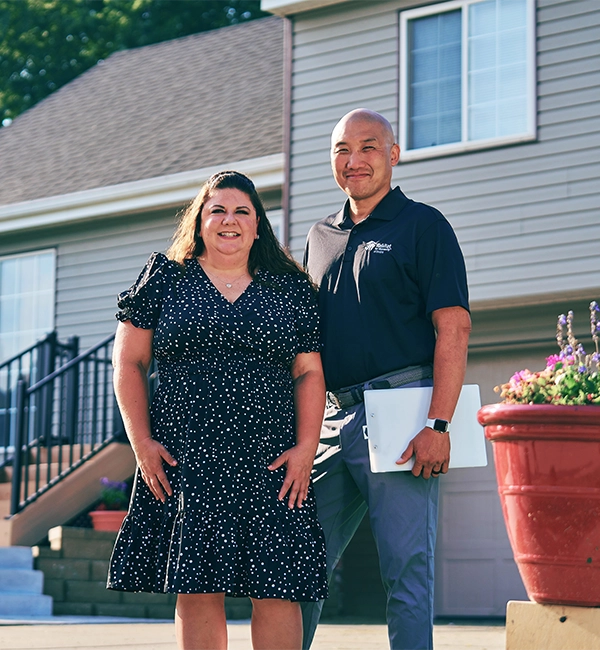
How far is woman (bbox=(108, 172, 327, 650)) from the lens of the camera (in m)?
3.32

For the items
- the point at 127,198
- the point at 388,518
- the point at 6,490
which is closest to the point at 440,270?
the point at 388,518

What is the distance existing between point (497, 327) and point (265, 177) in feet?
9.25

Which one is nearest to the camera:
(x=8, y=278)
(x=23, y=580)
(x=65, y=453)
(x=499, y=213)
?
(x=23, y=580)

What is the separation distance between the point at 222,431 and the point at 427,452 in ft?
2.03

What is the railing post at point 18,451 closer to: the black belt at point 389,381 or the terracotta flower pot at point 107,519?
the terracotta flower pot at point 107,519

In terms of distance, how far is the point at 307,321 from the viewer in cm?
360

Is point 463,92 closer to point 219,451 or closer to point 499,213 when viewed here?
point 499,213

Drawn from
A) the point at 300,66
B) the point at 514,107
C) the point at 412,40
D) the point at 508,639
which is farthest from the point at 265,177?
the point at 508,639

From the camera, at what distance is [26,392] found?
909cm

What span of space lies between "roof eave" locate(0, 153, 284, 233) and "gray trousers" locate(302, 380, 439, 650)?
6.93 m

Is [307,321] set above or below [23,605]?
above

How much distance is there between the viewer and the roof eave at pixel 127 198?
10617 mm

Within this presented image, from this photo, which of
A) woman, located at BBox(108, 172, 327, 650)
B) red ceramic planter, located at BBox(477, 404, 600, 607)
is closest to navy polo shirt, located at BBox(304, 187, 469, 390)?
woman, located at BBox(108, 172, 327, 650)

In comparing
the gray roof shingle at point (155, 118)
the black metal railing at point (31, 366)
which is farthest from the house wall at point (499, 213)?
the black metal railing at point (31, 366)
